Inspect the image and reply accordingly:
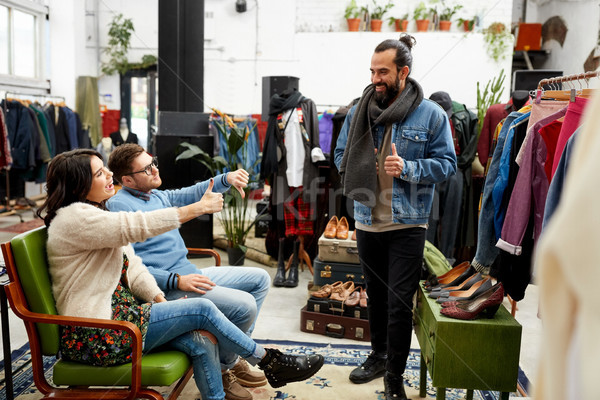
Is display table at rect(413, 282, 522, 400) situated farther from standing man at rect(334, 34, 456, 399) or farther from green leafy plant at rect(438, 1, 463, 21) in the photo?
green leafy plant at rect(438, 1, 463, 21)

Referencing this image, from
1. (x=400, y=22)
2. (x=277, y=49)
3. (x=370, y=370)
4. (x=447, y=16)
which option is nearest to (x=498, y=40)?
(x=447, y=16)

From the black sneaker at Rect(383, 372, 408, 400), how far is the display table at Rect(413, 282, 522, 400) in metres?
0.40

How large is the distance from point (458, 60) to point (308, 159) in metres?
5.59

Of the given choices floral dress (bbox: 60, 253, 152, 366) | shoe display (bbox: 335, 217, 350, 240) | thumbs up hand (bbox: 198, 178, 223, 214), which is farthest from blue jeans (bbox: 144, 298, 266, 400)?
shoe display (bbox: 335, 217, 350, 240)

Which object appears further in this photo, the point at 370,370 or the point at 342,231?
the point at 342,231

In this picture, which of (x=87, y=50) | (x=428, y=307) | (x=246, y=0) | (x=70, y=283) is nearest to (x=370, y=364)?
(x=428, y=307)

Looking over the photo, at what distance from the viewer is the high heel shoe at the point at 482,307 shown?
2.21 meters

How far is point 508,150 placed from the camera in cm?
235

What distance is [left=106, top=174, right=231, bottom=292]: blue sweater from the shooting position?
2.46 m

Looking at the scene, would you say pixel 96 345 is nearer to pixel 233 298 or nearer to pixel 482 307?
pixel 233 298

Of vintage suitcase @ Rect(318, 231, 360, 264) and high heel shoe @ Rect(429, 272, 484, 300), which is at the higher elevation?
high heel shoe @ Rect(429, 272, 484, 300)

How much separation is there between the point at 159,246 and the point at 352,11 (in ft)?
27.0

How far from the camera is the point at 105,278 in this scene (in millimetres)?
2002

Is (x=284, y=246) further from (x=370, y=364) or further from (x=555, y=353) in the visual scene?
(x=555, y=353)
